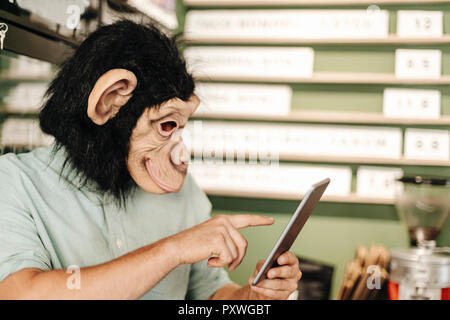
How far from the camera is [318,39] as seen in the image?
7.02ft

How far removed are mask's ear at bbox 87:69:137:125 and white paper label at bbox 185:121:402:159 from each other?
111 cm

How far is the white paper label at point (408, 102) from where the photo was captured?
65.6 inches

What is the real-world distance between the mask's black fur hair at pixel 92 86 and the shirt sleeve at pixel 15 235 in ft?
0.48

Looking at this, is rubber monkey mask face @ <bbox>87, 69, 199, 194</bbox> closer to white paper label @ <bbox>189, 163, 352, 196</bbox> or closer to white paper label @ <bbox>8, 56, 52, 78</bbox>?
white paper label @ <bbox>8, 56, 52, 78</bbox>

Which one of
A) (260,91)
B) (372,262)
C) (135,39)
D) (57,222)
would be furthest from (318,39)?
(57,222)

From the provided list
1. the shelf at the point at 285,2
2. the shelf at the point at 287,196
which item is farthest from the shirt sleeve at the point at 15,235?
the shelf at the point at 285,2

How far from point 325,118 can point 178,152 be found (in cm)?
123

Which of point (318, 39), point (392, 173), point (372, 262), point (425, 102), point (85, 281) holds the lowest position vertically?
point (372, 262)

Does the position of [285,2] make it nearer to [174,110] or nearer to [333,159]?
[333,159]

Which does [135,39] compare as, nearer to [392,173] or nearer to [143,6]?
[143,6]

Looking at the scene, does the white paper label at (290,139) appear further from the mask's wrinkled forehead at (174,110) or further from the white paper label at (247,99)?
the mask's wrinkled forehead at (174,110)

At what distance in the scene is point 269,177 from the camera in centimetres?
215

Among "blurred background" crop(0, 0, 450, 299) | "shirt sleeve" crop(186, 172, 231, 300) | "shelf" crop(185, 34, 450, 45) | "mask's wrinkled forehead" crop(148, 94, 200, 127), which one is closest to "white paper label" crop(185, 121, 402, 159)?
"blurred background" crop(0, 0, 450, 299)

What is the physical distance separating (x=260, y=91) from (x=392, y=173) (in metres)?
0.78
